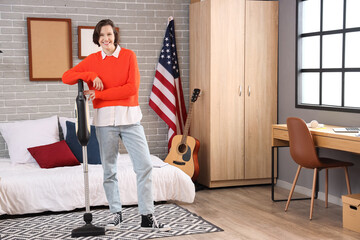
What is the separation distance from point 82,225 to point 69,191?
1.55 feet

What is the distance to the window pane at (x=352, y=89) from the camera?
451cm

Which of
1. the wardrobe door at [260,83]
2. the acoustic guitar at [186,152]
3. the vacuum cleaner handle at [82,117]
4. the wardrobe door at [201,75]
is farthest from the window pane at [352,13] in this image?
the vacuum cleaner handle at [82,117]

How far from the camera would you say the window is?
179 inches

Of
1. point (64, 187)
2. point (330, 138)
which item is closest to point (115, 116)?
point (64, 187)

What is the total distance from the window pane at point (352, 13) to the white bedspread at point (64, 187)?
2.07 metres

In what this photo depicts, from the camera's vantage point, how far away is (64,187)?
14.3 feet

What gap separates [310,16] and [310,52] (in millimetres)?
361

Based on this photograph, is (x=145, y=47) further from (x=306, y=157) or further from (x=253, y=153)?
(x=306, y=157)

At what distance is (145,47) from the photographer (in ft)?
18.8

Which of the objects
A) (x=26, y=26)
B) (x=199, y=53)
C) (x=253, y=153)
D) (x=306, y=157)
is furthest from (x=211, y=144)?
(x=26, y=26)

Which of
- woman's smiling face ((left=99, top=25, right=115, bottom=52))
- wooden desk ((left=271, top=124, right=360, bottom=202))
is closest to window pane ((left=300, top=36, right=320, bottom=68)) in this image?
wooden desk ((left=271, top=124, right=360, bottom=202))

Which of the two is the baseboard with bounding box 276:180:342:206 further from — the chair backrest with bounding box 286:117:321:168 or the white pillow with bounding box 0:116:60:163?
the white pillow with bounding box 0:116:60:163

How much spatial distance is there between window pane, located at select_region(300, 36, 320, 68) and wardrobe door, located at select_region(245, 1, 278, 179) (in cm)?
41

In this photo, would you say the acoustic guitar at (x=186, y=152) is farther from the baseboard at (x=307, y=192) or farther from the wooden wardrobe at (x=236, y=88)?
the baseboard at (x=307, y=192)
